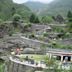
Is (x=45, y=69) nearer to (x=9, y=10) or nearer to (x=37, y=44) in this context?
(x=37, y=44)

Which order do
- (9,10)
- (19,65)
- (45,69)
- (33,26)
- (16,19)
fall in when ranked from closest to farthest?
(45,69), (19,65), (33,26), (16,19), (9,10)

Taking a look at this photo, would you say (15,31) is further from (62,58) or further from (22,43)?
(62,58)

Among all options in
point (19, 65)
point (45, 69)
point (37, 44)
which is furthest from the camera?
point (37, 44)

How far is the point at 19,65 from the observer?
78.5ft

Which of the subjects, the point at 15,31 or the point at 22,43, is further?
the point at 15,31

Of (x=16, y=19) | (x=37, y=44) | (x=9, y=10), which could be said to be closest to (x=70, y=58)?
(x=37, y=44)

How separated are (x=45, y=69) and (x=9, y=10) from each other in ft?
168

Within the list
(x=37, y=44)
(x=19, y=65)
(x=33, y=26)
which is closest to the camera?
(x=19, y=65)

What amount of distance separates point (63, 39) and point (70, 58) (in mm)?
12901

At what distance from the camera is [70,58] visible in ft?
82.8

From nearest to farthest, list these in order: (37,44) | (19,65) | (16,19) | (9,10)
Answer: (19,65)
(37,44)
(16,19)
(9,10)

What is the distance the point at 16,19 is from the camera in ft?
167

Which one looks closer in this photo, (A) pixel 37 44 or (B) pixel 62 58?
(B) pixel 62 58

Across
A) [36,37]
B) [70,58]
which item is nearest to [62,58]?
[70,58]
